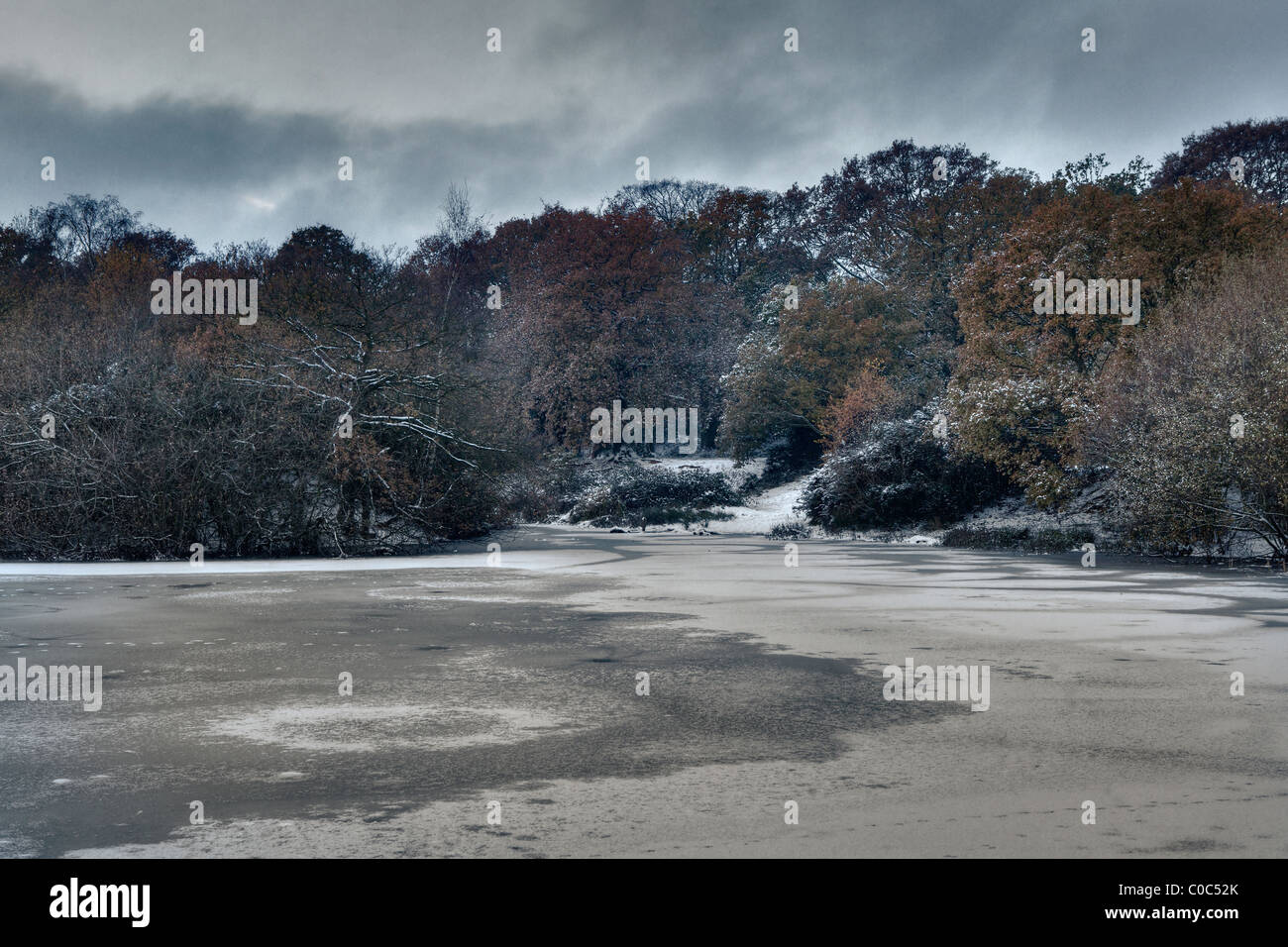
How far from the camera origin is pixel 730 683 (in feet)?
32.8

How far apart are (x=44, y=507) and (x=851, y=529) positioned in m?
25.3

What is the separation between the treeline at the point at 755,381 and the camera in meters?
25.1

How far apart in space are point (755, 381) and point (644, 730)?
146ft

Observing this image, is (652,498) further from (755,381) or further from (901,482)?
(901,482)

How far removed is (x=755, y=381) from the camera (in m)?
51.9

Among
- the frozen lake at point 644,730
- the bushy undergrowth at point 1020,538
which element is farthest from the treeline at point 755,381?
the frozen lake at point 644,730

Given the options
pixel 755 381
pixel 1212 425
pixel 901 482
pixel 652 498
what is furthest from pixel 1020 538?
pixel 755 381

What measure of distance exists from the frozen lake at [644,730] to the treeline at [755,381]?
366 inches

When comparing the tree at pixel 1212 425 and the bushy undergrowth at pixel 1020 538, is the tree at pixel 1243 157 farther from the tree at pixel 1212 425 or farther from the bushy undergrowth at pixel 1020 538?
the tree at pixel 1212 425

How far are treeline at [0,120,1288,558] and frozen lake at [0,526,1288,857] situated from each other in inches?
366

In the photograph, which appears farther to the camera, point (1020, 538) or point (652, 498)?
point (652, 498)

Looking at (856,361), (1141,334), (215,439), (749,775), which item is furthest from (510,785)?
(856,361)

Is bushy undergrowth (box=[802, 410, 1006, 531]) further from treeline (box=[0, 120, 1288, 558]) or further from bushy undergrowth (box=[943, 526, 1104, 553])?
bushy undergrowth (box=[943, 526, 1104, 553])

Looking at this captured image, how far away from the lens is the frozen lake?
5617 mm
